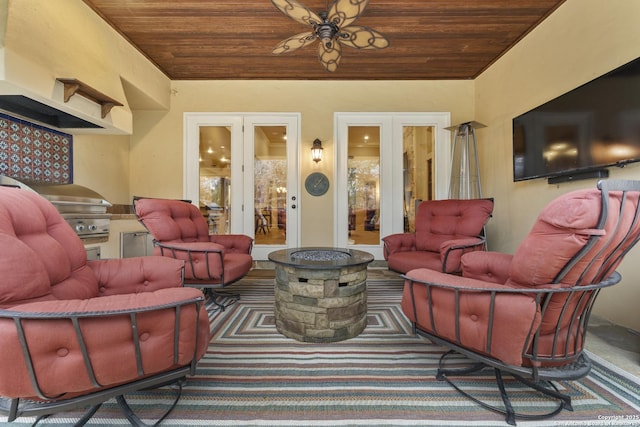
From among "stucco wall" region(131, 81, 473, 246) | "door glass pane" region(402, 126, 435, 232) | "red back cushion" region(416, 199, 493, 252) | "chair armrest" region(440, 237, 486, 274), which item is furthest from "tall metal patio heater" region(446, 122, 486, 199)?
"chair armrest" region(440, 237, 486, 274)

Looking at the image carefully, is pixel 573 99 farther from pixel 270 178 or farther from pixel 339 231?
pixel 270 178

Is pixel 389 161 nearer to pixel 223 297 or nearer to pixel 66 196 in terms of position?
pixel 223 297

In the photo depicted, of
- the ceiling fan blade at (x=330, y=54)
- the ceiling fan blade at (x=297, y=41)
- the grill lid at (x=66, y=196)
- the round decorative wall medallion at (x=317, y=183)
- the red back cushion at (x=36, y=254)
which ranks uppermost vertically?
the ceiling fan blade at (x=297, y=41)

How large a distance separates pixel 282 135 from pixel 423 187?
7.73ft

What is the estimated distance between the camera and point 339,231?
4.15 meters

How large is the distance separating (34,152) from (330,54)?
9.86 feet

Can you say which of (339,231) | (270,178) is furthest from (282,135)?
(339,231)

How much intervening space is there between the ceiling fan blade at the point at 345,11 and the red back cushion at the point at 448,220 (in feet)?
6.86

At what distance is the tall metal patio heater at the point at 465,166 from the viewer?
3529 millimetres

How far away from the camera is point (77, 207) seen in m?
2.59

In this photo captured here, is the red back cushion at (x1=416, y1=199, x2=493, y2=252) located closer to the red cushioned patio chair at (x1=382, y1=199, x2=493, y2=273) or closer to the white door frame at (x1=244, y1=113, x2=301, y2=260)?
the red cushioned patio chair at (x1=382, y1=199, x2=493, y2=273)

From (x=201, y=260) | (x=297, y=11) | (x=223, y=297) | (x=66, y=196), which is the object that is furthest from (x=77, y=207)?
(x=297, y=11)

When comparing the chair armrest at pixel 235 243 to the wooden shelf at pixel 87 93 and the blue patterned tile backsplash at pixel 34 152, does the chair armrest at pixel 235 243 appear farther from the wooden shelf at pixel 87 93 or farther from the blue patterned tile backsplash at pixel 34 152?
the blue patterned tile backsplash at pixel 34 152

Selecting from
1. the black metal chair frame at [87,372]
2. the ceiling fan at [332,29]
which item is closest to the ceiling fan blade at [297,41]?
the ceiling fan at [332,29]
